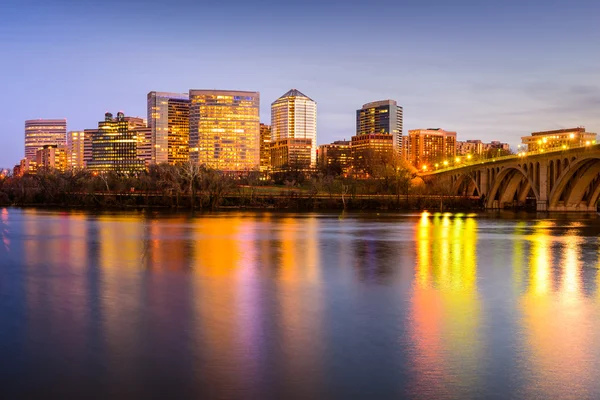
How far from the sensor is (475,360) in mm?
13578

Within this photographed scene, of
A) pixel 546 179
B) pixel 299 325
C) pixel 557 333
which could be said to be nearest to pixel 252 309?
pixel 299 325

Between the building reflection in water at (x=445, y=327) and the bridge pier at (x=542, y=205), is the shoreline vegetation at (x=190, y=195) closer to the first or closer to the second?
the bridge pier at (x=542, y=205)

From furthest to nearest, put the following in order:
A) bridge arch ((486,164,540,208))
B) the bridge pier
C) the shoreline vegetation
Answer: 1. the shoreline vegetation
2. bridge arch ((486,164,540,208))
3. the bridge pier

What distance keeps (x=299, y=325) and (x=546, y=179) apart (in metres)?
80.6

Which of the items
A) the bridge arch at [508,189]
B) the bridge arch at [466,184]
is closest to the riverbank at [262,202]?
the bridge arch at [508,189]

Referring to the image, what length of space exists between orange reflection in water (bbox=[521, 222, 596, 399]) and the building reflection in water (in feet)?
4.31

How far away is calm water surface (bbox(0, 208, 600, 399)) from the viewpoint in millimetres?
12289

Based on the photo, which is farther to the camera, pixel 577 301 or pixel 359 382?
pixel 577 301

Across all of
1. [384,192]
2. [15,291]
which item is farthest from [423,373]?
[384,192]

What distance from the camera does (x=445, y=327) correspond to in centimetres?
1656

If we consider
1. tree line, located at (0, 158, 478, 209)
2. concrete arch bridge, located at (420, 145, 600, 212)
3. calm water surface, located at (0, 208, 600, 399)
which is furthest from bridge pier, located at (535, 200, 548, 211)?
calm water surface, located at (0, 208, 600, 399)

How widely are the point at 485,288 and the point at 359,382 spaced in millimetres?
12076

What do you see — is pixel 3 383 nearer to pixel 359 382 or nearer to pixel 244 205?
pixel 359 382

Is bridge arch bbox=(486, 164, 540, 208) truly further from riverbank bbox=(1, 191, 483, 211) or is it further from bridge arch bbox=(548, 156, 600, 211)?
bridge arch bbox=(548, 156, 600, 211)
